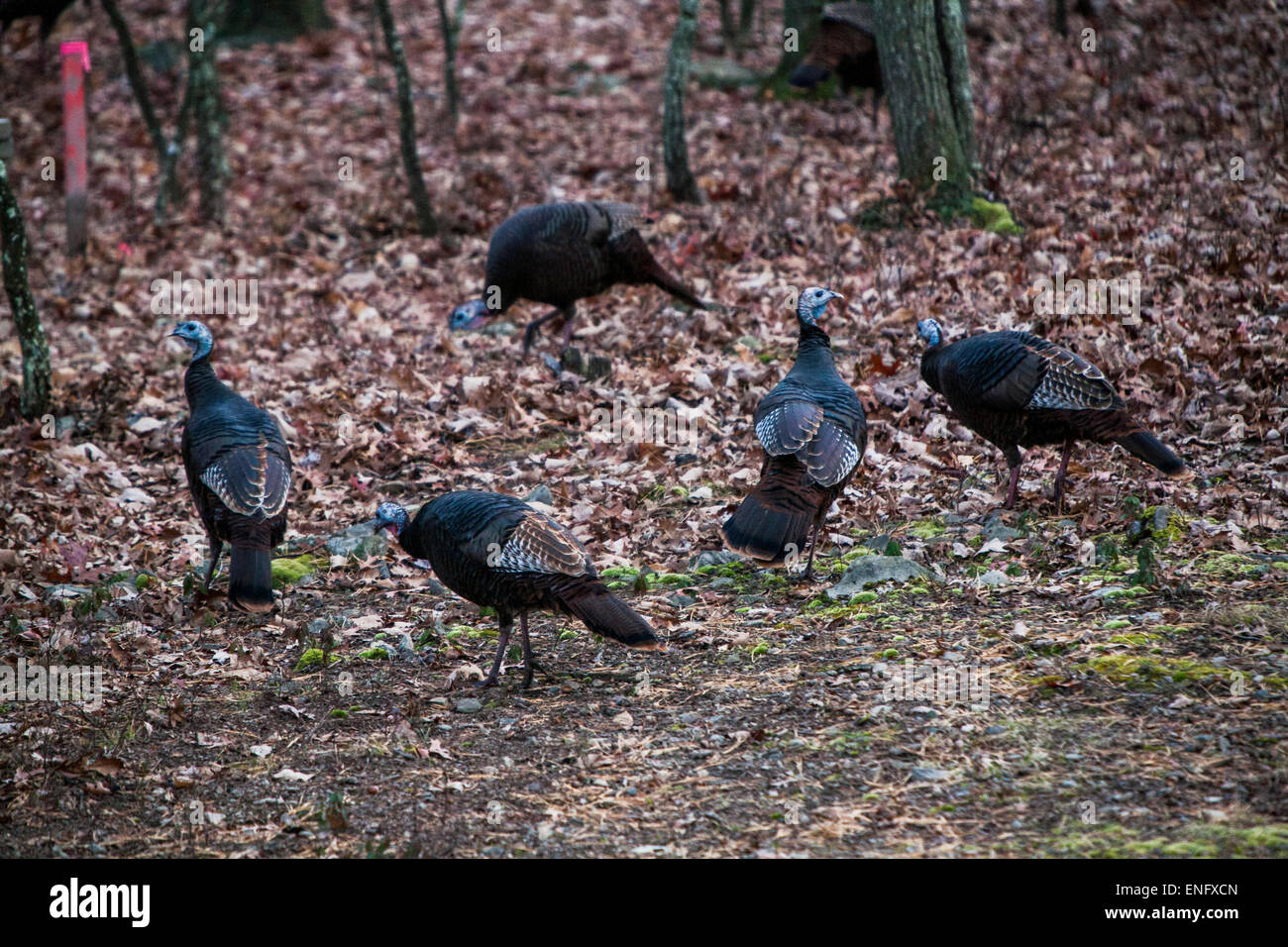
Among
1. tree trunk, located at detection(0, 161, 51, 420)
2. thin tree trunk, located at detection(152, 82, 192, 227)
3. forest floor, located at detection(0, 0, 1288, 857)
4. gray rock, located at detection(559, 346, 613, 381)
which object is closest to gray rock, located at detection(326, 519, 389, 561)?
forest floor, located at detection(0, 0, 1288, 857)

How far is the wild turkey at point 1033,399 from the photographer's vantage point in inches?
248

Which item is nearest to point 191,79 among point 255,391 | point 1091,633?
point 255,391

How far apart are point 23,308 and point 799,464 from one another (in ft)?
20.6

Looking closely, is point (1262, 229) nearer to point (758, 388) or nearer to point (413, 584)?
point (758, 388)

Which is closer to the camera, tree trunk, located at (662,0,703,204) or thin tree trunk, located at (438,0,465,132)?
tree trunk, located at (662,0,703,204)

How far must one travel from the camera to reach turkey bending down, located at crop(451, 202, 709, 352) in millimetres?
9727

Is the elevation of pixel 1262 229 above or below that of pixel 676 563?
above

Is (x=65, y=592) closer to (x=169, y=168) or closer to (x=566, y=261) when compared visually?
(x=566, y=261)

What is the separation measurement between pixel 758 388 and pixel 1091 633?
3838 millimetres

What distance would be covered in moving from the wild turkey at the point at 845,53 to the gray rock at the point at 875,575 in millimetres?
9523

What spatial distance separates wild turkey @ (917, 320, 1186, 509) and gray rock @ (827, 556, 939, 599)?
98 cm

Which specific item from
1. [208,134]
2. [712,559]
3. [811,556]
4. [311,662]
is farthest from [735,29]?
[311,662]

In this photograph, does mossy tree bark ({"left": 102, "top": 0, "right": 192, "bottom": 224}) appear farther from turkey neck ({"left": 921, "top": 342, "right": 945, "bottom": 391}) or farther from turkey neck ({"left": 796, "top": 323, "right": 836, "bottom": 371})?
turkey neck ({"left": 921, "top": 342, "right": 945, "bottom": 391})

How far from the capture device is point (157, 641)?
20.0 ft
